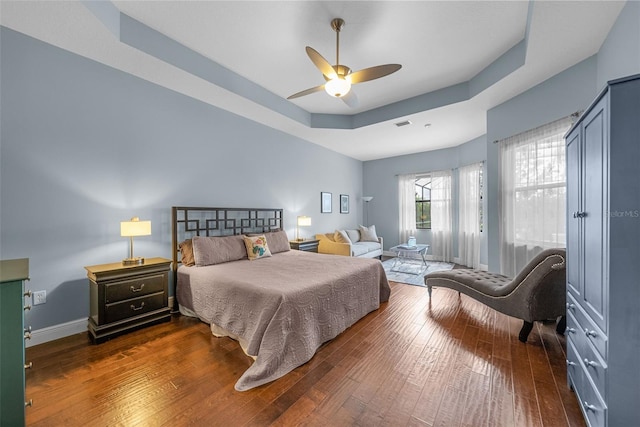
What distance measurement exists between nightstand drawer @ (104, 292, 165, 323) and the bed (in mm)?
294

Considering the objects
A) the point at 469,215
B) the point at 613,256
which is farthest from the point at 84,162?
the point at 469,215

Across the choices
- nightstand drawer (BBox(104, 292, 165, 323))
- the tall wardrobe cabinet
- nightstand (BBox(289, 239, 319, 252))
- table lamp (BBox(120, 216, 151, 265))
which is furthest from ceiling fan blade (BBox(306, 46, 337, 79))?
nightstand (BBox(289, 239, 319, 252))

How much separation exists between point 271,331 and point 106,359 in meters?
1.45

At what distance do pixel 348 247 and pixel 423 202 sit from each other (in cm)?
278

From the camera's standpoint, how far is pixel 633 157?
41.8 inches

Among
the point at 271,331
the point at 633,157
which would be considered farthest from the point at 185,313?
the point at 633,157

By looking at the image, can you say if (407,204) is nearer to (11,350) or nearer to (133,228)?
(133,228)

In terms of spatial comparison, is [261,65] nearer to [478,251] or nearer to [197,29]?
[197,29]

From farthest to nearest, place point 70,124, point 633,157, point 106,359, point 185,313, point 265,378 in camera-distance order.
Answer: point 185,313
point 70,124
point 106,359
point 265,378
point 633,157

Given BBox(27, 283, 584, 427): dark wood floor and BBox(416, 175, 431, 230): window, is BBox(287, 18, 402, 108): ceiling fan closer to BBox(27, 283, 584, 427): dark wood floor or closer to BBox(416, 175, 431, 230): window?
BBox(27, 283, 584, 427): dark wood floor

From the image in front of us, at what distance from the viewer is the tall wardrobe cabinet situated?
1.06 meters

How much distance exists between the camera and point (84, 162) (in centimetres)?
255

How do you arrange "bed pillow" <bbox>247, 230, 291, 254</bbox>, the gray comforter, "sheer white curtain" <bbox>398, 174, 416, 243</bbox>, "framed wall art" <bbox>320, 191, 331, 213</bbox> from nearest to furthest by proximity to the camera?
the gray comforter, "bed pillow" <bbox>247, 230, 291, 254</bbox>, "framed wall art" <bbox>320, 191, 331, 213</bbox>, "sheer white curtain" <bbox>398, 174, 416, 243</bbox>

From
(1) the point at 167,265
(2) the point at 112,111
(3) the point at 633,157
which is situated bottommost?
(1) the point at 167,265
